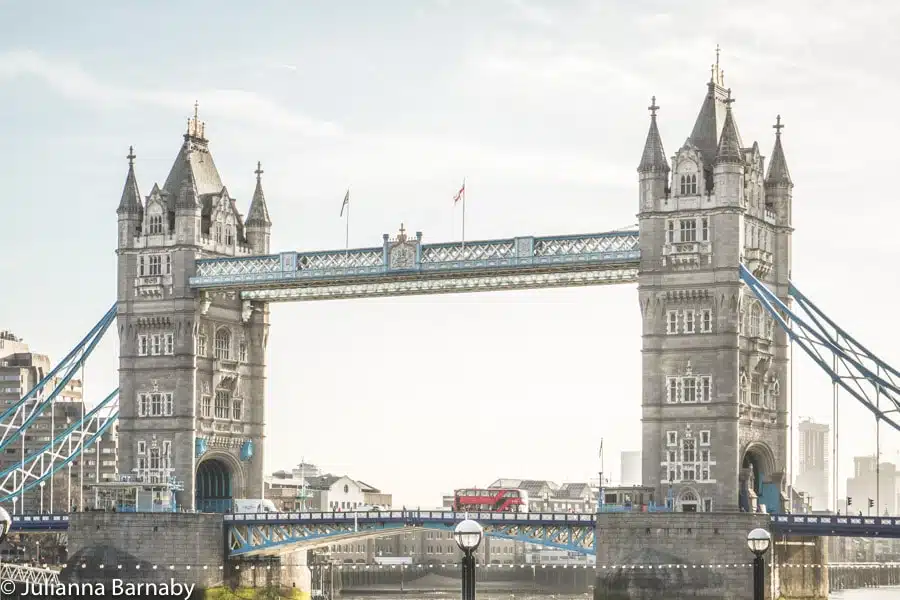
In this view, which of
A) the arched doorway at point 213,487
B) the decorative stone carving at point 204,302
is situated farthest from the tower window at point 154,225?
the arched doorway at point 213,487

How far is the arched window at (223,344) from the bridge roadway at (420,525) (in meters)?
13.1

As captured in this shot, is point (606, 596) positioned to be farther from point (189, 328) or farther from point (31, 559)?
point (31, 559)

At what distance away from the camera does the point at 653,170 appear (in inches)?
4611

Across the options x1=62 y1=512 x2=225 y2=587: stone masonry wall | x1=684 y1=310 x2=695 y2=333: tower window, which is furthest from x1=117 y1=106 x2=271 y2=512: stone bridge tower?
x1=684 y1=310 x2=695 y2=333: tower window

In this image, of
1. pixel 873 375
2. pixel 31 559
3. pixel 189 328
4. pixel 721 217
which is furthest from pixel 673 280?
pixel 31 559

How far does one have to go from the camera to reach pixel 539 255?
11994cm

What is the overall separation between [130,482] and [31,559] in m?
42.7

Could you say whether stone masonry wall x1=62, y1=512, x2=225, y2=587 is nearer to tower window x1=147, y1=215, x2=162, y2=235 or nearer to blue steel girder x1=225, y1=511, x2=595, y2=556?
blue steel girder x1=225, y1=511, x2=595, y2=556

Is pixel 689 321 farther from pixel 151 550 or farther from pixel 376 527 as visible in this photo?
pixel 151 550

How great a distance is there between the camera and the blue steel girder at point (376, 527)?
382ft

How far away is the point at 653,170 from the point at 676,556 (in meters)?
23.0

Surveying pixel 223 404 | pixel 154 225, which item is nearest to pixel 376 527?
pixel 223 404

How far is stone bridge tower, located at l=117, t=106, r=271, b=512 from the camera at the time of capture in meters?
131

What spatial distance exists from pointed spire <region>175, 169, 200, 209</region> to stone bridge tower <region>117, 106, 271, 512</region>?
7cm
